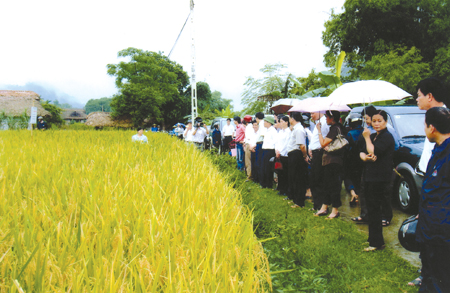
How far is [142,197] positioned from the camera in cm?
216

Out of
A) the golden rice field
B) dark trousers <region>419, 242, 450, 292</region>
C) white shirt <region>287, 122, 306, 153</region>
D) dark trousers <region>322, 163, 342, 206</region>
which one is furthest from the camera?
white shirt <region>287, 122, 306, 153</region>

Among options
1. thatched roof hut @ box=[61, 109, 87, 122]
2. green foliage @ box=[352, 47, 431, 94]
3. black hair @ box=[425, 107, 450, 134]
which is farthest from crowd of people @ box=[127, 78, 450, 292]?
thatched roof hut @ box=[61, 109, 87, 122]

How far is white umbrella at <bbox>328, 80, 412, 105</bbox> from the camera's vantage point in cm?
395

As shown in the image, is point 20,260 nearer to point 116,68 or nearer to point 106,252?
point 106,252

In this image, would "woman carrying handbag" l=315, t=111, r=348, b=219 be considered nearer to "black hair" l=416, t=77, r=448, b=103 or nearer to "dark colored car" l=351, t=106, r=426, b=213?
"dark colored car" l=351, t=106, r=426, b=213

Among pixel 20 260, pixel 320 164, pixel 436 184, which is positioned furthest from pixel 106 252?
pixel 320 164

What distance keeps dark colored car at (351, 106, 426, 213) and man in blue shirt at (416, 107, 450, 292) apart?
104 inches

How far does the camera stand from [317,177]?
5.25m

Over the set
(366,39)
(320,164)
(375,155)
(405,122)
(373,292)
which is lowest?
(373,292)

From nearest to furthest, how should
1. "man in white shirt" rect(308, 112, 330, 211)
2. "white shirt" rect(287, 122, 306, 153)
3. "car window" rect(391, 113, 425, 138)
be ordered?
"man in white shirt" rect(308, 112, 330, 211) < "white shirt" rect(287, 122, 306, 153) < "car window" rect(391, 113, 425, 138)

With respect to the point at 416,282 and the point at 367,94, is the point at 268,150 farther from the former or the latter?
the point at 416,282

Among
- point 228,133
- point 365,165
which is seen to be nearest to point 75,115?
point 228,133

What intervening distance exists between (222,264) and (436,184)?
1.79 m

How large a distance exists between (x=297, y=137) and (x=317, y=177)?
0.75 meters
